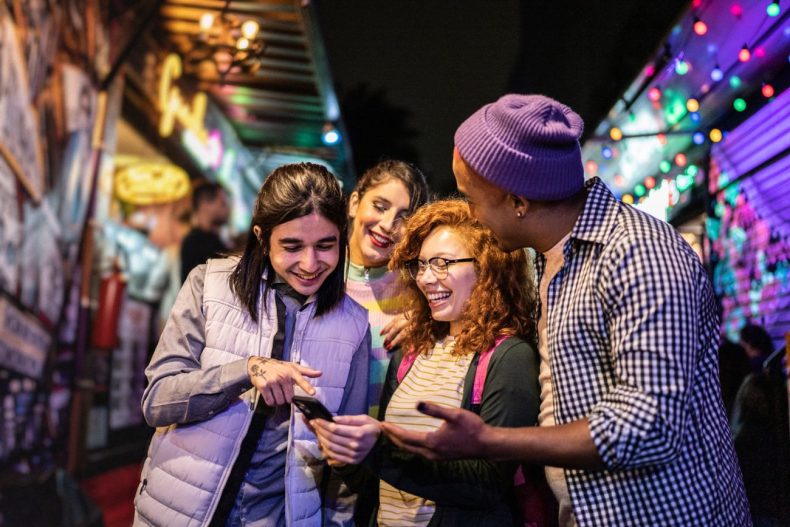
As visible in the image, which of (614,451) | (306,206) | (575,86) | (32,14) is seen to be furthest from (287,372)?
(575,86)

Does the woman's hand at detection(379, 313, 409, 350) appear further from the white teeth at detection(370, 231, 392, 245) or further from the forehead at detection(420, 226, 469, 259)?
the white teeth at detection(370, 231, 392, 245)

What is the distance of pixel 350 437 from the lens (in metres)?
2.08

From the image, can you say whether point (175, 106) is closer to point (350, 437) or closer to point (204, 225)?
point (204, 225)

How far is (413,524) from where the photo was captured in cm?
242

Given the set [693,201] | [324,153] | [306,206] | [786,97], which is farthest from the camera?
[324,153]

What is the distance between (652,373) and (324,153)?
32.9 ft

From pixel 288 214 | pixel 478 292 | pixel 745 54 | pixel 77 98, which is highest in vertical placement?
pixel 745 54

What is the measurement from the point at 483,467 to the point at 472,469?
4 centimetres

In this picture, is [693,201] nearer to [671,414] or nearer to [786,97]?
[786,97]

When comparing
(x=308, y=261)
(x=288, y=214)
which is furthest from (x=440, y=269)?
(x=288, y=214)

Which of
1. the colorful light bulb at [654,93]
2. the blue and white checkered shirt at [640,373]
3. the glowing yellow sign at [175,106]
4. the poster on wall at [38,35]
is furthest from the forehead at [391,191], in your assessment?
the colorful light bulb at [654,93]

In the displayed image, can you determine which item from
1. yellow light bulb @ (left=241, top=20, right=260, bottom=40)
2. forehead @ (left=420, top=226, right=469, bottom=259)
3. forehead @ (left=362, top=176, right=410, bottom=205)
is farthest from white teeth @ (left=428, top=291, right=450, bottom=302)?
yellow light bulb @ (left=241, top=20, right=260, bottom=40)

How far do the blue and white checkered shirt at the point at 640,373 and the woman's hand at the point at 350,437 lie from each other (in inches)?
21.9

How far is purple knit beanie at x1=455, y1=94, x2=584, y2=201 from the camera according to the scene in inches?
80.2
